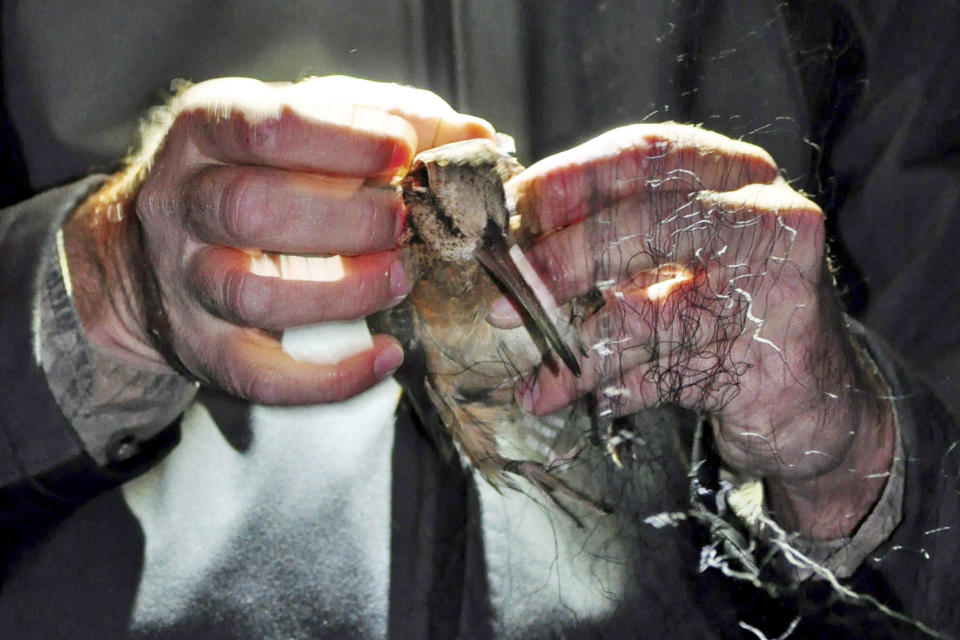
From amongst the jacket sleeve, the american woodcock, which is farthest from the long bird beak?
the jacket sleeve

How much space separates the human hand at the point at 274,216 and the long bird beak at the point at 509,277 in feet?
0.23

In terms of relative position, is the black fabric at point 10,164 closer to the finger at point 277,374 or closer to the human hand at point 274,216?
the human hand at point 274,216

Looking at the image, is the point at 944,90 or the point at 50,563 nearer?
the point at 944,90

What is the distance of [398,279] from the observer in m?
0.49

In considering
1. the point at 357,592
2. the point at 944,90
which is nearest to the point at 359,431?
the point at 357,592

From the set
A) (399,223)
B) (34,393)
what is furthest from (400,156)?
(34,393)

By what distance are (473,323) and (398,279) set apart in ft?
0.18

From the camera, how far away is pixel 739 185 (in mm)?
474

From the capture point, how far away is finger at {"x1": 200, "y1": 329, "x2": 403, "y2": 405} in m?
0.54

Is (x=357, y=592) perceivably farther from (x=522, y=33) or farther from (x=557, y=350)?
(x=522, y=33)

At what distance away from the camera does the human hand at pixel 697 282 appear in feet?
1.50

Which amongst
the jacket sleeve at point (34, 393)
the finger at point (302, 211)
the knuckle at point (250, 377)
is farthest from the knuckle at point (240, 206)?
the jacket sleeve at point (34, 393)

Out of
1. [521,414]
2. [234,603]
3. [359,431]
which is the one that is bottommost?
[234,603]

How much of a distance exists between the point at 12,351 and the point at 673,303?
0.54m
